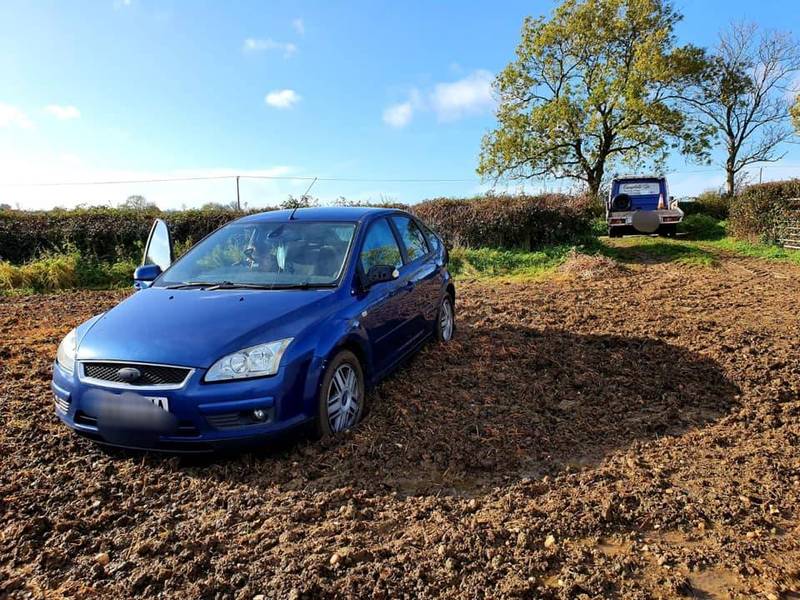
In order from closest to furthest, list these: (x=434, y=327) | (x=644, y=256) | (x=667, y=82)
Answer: (x=434, y=327), (x=644, y=256), (x=667, y=82)

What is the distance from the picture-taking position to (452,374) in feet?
16.2

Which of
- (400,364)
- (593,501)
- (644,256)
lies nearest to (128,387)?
(400,364)

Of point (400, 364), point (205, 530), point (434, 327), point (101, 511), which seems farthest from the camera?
point (434, 327)

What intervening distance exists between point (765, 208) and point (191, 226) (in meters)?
14.6

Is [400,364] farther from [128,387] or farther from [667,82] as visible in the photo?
[667,82]

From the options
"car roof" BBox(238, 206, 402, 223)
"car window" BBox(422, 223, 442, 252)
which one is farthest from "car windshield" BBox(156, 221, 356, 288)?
"car window" BBox(422, 223, 442, 252)

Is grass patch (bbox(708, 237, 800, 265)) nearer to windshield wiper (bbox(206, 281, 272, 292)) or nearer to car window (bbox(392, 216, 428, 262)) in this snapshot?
car window (bbox(392, 216, 428, 262))

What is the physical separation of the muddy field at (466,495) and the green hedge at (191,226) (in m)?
7.92

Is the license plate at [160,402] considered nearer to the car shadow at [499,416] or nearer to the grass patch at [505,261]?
the car shadow at [499,416]

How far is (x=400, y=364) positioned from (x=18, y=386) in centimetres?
335

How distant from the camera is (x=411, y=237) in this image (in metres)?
5.49

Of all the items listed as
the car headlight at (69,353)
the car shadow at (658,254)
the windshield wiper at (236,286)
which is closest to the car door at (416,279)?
the windshield wiper at (236,286)

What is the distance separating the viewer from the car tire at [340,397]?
3.44 m

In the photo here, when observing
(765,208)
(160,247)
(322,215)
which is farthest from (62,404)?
(765,208)
